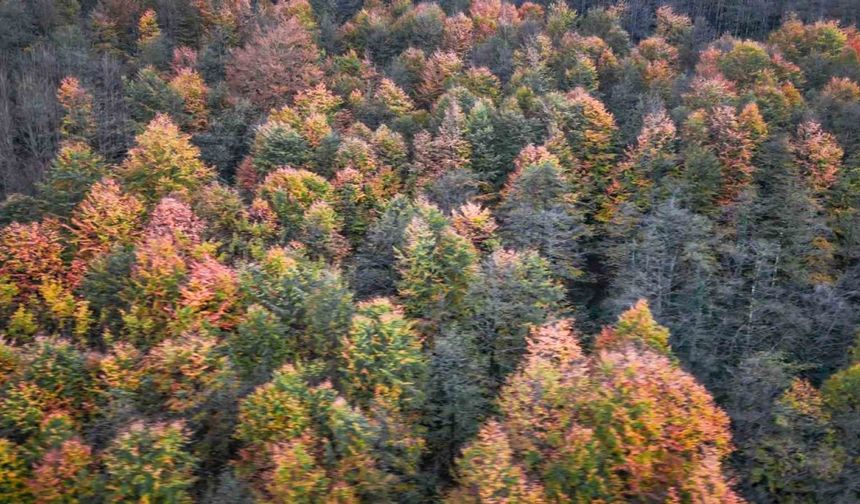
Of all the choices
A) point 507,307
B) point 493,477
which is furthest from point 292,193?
point 493,477

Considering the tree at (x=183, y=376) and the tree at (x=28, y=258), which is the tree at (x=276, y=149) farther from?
the tree at (x=183, y=376)

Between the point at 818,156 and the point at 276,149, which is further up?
the point at 818,156

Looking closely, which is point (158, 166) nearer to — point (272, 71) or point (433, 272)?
point (272, 71)

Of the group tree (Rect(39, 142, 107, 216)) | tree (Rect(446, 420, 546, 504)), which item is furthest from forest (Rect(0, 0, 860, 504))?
tree (Rect(39, 142, 107, 216))

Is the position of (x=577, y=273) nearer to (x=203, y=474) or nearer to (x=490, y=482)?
(x=490, y=482)

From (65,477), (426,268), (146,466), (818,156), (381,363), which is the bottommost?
(65,477)

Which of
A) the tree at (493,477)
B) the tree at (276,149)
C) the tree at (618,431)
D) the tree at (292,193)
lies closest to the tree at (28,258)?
the tree at (292,193)
